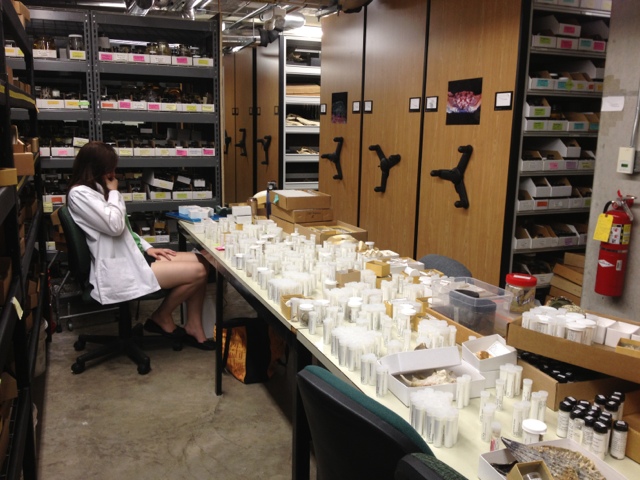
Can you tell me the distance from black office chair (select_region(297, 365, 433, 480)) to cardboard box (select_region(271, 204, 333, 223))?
2.52 metres

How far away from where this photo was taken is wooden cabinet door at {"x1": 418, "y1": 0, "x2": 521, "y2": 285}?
12.8ft

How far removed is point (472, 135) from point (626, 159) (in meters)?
1.11

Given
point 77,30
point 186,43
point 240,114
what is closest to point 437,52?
point 186,43

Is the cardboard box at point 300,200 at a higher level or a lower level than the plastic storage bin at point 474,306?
higher

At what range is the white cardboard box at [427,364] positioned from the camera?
162 cm

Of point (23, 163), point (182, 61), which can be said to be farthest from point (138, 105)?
point (23, 163)

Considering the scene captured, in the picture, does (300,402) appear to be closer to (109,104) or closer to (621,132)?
(621,132)

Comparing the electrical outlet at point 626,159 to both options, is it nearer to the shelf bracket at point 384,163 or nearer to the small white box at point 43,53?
the shelf bracket at point 384,163

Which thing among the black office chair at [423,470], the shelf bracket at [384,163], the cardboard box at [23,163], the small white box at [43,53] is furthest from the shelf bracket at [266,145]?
the black office chair at [423,470]

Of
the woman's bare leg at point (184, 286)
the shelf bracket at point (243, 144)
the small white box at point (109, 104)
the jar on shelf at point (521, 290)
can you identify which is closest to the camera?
the jar on shelf at point (521, 290)

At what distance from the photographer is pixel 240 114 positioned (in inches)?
354

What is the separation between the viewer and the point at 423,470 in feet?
3.01

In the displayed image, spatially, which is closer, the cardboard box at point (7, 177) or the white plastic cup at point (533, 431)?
the white plastic cup at point (533, 431)

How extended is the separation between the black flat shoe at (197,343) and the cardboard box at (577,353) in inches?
108
